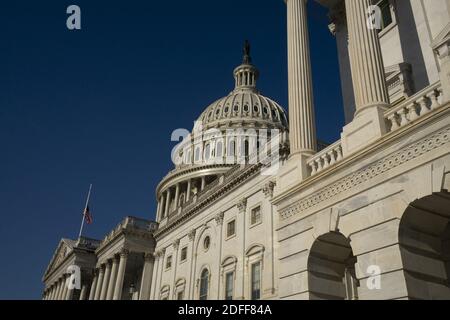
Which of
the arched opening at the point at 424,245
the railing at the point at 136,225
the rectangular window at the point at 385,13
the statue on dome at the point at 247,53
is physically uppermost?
the statue on dome at the point at 247,53

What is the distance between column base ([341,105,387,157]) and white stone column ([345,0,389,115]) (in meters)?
0.22

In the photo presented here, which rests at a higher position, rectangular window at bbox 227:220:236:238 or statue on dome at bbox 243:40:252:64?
statue on dome at bbox 243:40:252:64

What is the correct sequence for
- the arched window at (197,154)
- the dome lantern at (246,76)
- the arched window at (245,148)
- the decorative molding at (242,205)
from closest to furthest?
the decorative molding at (242,205) → the arched window at (245,148) → the arched window at (197,154) → the dome lantern at (246,76)

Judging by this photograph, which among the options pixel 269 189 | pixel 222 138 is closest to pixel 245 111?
pixel 222 138

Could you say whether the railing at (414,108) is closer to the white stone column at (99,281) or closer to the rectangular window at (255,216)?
the rectangular window at (255,216)

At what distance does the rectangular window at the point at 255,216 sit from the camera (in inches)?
1315

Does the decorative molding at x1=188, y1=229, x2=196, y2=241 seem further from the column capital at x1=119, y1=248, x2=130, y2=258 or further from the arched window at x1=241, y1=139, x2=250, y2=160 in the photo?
the arched window at x1=241, y1=139, x2=250, y2=160

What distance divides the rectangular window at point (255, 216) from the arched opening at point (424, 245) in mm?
22655

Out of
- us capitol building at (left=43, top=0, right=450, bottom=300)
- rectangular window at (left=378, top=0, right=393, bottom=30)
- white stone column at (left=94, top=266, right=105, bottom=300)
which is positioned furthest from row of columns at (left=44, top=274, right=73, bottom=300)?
rectangular window at (left=378, top=0, right=393, bottom=30)

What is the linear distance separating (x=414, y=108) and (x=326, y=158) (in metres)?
3.31

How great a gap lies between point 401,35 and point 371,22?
4.38 m

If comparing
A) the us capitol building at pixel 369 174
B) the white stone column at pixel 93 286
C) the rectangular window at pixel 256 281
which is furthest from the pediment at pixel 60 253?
the us capitol building at pixel 369 174

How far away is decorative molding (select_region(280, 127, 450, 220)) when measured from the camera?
9.94m
